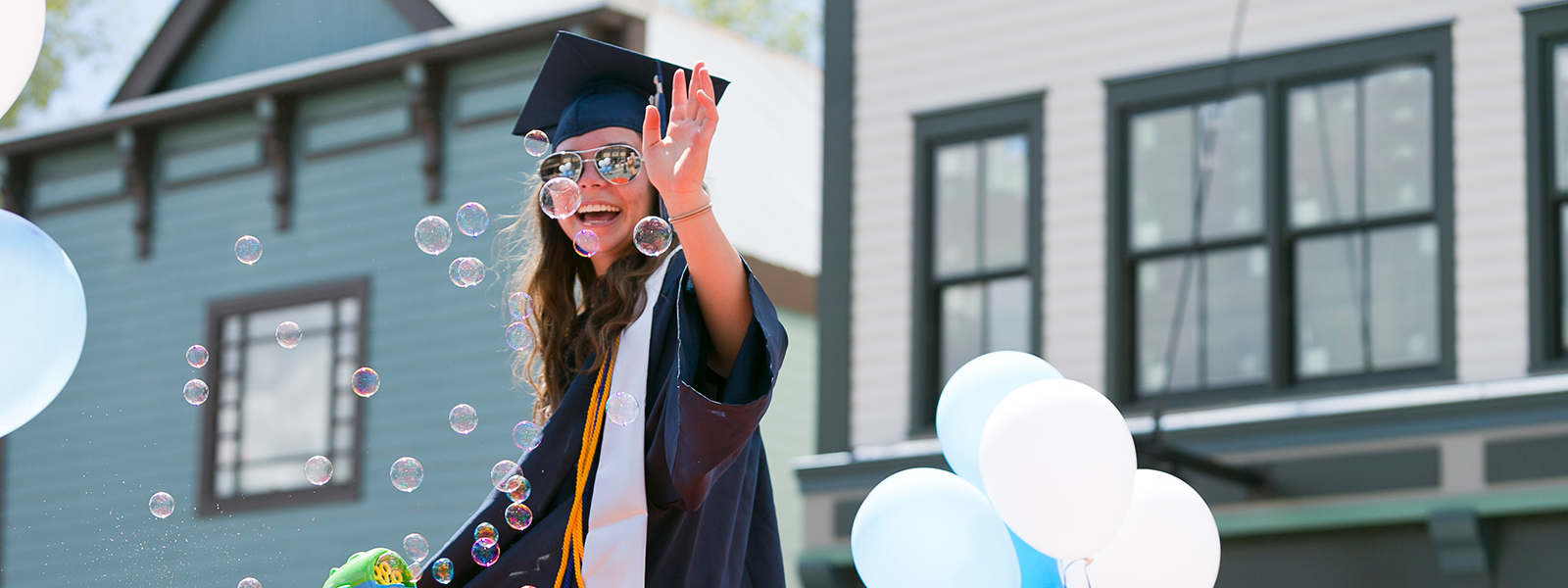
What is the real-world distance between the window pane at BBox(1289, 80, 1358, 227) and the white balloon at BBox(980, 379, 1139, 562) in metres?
5.44

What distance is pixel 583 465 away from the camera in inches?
122

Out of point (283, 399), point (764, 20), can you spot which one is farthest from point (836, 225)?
point (764, 20)

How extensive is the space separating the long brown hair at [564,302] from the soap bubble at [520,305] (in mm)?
18

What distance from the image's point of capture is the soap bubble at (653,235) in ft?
10.2

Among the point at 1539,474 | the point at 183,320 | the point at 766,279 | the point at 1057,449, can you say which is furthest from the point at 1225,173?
the point at 183,320

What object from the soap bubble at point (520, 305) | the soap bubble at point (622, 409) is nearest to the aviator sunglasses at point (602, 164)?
the soap bubble at point (520, 305)

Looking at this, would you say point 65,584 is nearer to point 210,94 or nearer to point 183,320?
point 183,320

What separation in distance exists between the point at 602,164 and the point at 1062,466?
1577 mm

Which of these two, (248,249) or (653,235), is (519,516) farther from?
(248,249)

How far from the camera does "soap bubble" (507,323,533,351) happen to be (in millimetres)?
3455

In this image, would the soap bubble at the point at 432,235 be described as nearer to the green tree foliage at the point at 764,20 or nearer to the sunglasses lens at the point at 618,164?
the sunglasses lens at the point at 618,164

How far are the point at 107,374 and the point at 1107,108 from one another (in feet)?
27.6

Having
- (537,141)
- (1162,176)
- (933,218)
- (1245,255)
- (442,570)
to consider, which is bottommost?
(442,570)

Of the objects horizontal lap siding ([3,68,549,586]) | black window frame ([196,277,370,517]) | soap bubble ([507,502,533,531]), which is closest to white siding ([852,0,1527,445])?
horizontal lap siding ([3,68,549,586])
